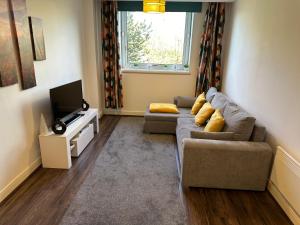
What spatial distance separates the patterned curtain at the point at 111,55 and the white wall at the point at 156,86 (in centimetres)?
22

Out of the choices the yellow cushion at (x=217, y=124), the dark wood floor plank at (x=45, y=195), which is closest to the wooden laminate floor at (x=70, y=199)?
the dark wood floor plank at (x=45, y=195)

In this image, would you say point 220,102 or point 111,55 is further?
point 111,55

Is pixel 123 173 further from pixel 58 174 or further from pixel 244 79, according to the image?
pixel 244 79

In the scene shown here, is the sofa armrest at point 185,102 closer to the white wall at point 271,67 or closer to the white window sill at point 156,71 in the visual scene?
the white window sill at point 156,71

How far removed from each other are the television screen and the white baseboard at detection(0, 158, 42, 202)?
0.65 metres

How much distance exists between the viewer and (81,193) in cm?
232

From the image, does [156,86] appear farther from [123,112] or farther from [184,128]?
[184,128]

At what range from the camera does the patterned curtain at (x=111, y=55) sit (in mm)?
4273

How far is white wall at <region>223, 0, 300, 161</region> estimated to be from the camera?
2.08 meters

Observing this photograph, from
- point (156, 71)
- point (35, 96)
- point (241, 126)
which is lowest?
point (241, 126)

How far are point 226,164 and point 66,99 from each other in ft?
7.36

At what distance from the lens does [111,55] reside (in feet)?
14.8

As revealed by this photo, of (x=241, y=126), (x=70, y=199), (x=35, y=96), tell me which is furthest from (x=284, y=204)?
(x=35, y=96)

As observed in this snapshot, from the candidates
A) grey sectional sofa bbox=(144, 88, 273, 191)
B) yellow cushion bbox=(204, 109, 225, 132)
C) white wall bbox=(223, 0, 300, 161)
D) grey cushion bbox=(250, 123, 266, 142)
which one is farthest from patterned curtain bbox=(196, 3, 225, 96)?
grey cushion bbox=(250, 123, 266, 142)
